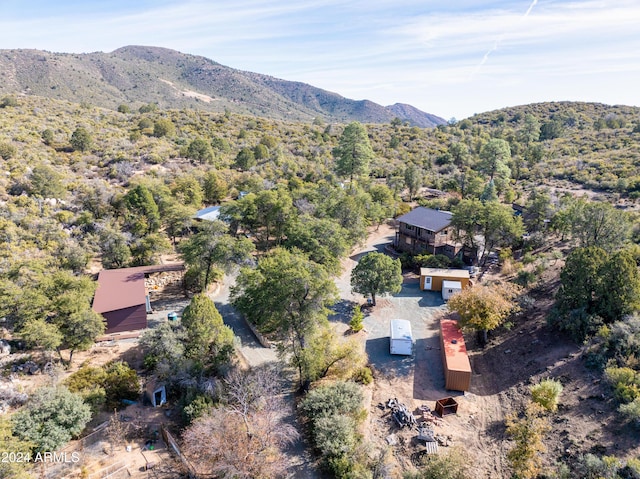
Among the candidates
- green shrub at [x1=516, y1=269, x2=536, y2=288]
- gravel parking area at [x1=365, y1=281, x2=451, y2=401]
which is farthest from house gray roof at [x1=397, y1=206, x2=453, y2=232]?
green shrub at [x1=516, y1=269, x2=536, y2=288]

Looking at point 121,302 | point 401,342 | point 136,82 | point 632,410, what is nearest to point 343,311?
point 401,342

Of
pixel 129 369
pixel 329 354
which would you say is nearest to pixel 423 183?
pixel 329 354

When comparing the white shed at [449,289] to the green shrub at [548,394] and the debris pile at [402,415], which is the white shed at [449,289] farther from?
the debris pile at [402,415]

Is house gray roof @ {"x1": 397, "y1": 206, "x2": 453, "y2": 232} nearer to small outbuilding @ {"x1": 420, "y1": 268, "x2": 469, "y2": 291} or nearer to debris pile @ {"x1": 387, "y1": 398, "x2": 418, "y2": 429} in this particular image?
small outbuilding @ {"x1": 420, "y1": 268, "x2": 469, "y2": 291}

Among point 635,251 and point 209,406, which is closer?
point 209,406

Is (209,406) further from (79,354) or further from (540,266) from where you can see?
(540,266)

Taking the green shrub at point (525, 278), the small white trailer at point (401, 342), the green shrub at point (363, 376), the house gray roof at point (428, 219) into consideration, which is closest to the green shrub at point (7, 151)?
the house gray roof at point (428, 219)
